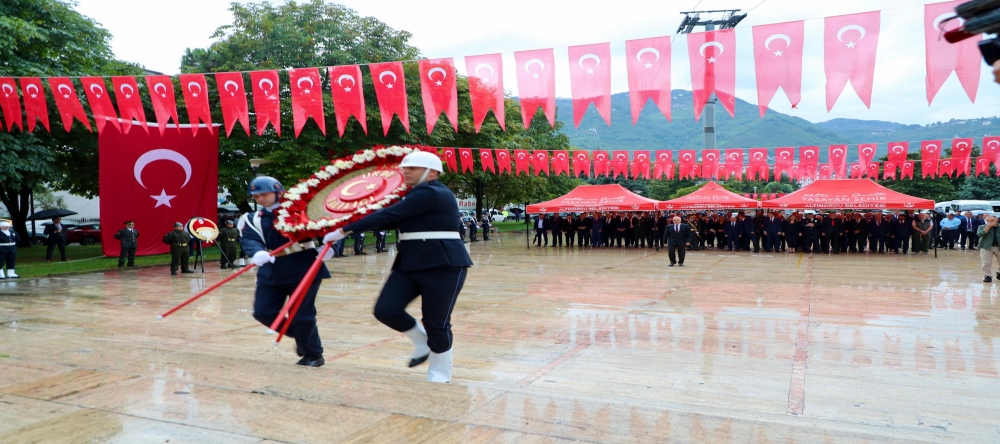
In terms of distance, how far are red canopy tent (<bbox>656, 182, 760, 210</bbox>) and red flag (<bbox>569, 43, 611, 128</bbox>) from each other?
14.9 m

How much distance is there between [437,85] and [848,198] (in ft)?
56.2

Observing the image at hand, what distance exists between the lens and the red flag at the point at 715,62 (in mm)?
9836

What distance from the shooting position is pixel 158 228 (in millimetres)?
19188

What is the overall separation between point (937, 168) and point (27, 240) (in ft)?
127

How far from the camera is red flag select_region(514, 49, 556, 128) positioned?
1098 centimetres

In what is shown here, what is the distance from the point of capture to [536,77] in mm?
11055

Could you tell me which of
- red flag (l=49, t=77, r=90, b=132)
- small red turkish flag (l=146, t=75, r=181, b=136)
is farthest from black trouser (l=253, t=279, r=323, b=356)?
red flag (l=49, t=77, r=90, b=132)

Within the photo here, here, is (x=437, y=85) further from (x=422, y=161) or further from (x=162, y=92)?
(x=422, y=161)

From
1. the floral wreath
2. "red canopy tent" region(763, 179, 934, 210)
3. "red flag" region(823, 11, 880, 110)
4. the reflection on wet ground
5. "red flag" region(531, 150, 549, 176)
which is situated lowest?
the reflection on wet ground

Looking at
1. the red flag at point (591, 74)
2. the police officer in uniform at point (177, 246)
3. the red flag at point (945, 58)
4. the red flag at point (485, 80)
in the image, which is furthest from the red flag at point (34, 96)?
the red flag at point (945, 58)

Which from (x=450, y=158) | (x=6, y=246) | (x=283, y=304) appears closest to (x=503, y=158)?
(x=450, y=158)

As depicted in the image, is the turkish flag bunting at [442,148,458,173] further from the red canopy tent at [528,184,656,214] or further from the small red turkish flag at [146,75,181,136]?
the small red turkish flag at [146,75,181,136]

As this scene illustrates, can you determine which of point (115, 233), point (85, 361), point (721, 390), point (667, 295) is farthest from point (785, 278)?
point (115, 233)

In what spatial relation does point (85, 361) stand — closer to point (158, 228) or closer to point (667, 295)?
point (667, 295)
